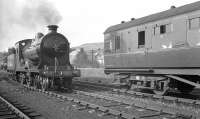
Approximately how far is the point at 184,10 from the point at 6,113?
8.10m

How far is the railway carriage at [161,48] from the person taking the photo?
10438mm

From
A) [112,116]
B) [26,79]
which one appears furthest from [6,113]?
[26,79]

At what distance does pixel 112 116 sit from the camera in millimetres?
8195

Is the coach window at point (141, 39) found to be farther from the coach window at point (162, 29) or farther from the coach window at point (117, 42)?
the coach window at point (117, 42)

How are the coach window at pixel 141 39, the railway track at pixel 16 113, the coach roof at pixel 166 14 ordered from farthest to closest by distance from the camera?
the coach window at pixel 141 39 < the coach roof at pixel 166 14 < the railway track at pixel 16 113

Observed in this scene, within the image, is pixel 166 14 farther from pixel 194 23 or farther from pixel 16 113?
pixel 16 113

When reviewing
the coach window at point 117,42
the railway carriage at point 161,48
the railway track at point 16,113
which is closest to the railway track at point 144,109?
the railway carriage at point 161,48

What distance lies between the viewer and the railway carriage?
10.4m

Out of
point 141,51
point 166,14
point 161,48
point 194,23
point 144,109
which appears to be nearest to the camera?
point 144,109

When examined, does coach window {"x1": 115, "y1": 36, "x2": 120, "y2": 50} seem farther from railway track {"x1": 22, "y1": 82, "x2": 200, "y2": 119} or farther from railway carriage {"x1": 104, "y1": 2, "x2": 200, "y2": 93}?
railway track {"x1": 22, "y1": 82, "x2": 200, "y2": 119}

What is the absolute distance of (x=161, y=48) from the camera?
12.0 meters

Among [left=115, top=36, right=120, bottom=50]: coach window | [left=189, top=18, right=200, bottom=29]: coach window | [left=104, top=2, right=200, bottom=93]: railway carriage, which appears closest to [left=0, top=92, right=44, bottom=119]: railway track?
[left=104, top=2, right=200, bottom=93]: railway carriage

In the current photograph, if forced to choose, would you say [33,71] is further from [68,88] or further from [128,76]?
[128,76]

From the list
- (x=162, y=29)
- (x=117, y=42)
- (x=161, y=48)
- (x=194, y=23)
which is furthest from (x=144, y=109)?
(x=117, y=42)
